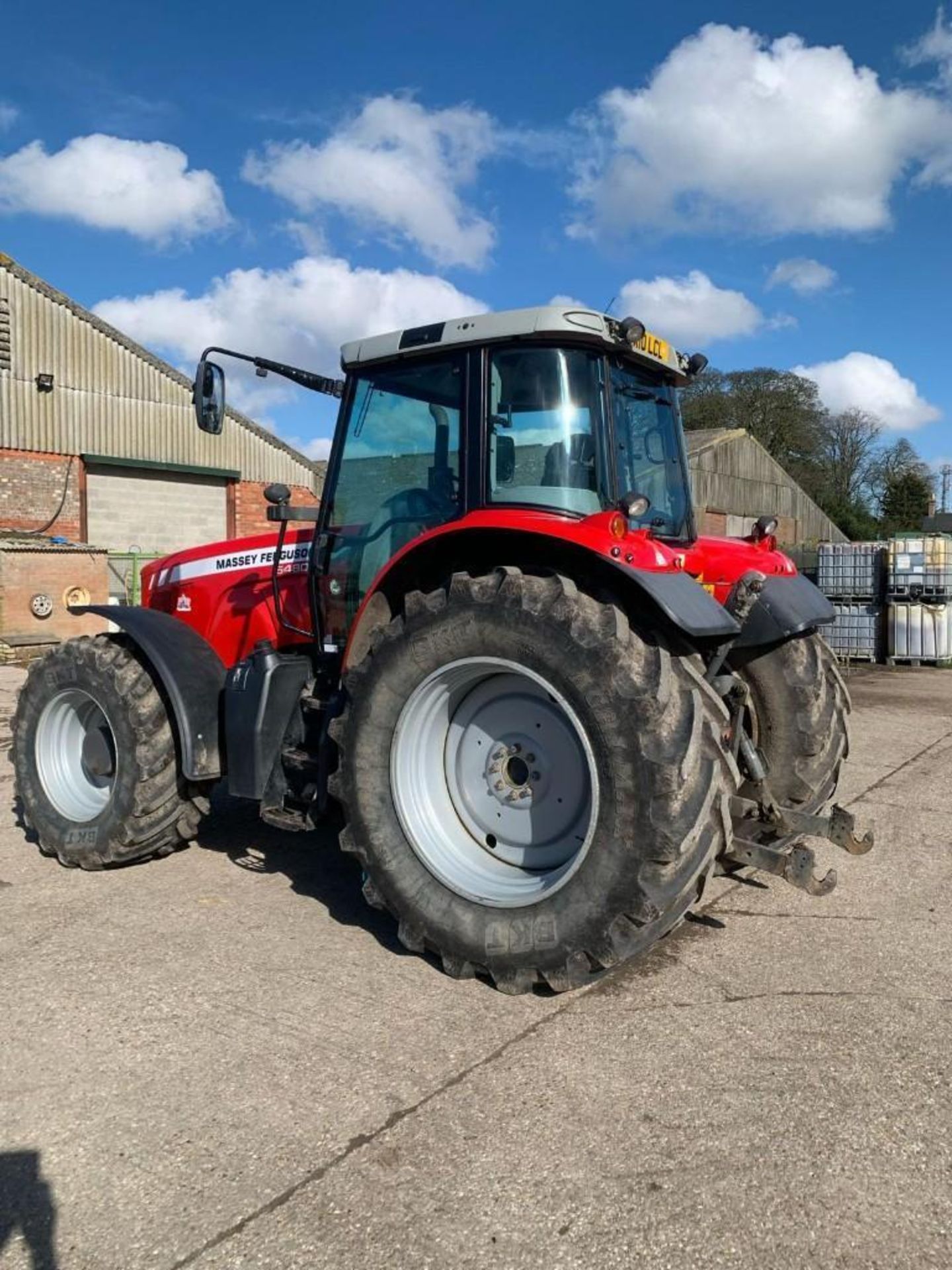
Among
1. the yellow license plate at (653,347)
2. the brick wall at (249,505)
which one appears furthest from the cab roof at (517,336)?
the brick wall at (249,505)

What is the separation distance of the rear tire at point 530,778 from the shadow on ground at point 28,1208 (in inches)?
56.3

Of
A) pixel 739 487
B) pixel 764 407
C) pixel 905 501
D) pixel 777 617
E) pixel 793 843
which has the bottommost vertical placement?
pixel 793 843

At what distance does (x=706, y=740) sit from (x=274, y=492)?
2.31 meters

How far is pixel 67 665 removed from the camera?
16.2 ft

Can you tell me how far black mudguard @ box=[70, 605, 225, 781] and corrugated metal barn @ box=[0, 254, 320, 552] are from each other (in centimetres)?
1739

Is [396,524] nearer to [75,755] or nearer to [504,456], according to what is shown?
[504,456]

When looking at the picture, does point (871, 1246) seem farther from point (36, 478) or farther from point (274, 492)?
point (36, 478)

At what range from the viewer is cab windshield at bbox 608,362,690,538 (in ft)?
12.9

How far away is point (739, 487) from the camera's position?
1394 inches

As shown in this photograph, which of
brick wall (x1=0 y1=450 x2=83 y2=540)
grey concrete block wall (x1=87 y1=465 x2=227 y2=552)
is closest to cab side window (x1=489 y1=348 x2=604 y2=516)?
brick wall (x1=0 y1=450 x2=83 y2=540)

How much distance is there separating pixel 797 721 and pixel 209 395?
3080 mm

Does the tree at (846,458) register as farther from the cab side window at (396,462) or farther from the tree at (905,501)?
the cab side window at (396,462)

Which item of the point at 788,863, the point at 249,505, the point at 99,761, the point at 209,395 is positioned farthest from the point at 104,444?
the point at 788,863

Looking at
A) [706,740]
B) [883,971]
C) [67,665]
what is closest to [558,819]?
[706,740]
